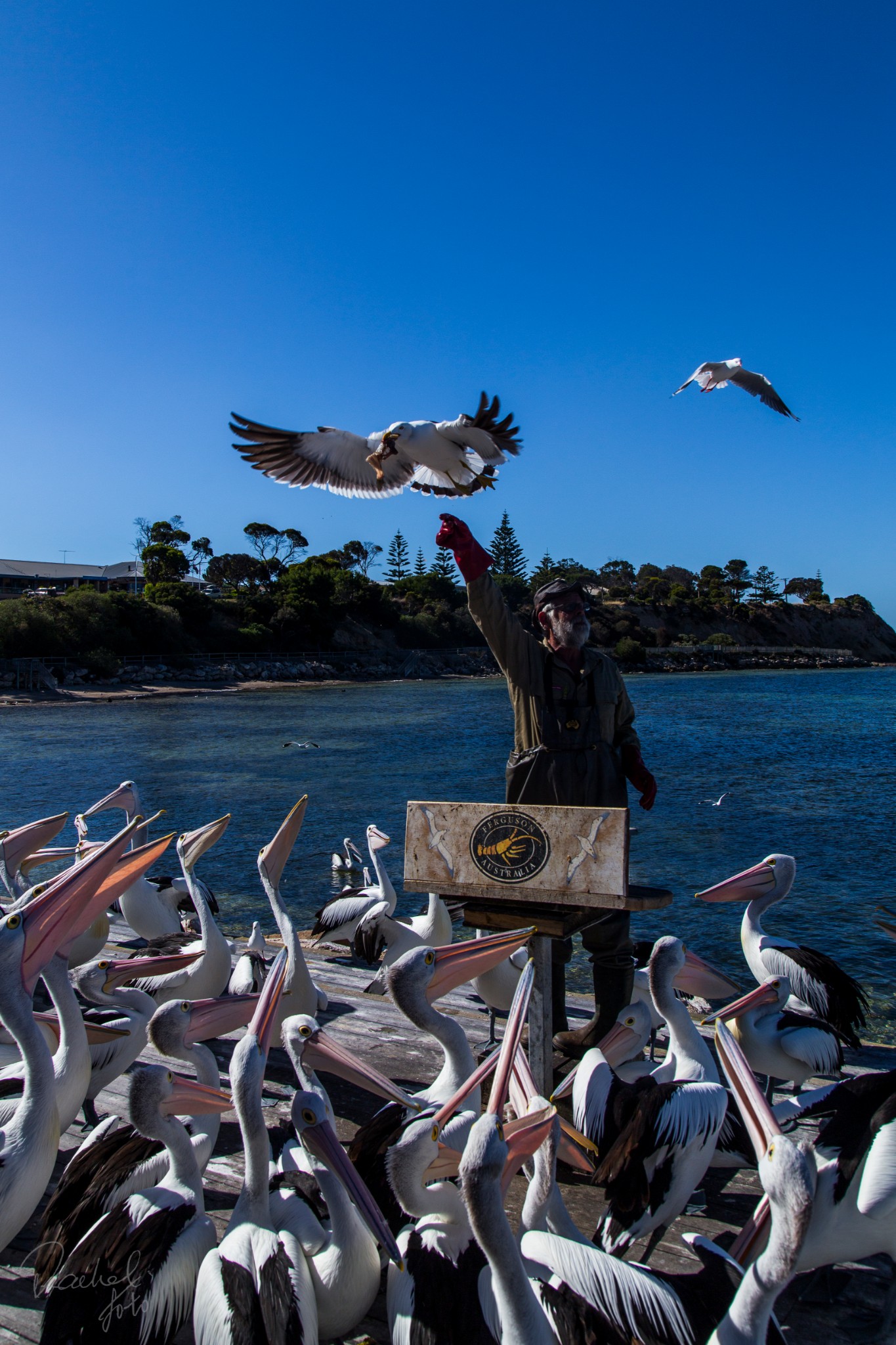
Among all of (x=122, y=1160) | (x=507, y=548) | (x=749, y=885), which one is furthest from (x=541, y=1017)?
(x=507, y=548)

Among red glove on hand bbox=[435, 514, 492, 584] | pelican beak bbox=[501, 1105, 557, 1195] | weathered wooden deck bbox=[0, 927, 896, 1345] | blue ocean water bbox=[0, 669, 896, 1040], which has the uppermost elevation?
red glove on hand bbox=[435, 514, 492, 584]

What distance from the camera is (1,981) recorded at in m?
2.42

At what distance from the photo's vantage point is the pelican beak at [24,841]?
208 inches

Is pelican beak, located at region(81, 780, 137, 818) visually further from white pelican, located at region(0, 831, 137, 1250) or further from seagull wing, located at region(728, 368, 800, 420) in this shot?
seagull wing, located at region(728, 368, 800, 420)

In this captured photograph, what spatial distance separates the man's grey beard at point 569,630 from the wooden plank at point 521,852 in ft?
3.24

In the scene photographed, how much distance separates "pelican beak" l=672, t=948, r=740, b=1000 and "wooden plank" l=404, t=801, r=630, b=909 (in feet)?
4.51

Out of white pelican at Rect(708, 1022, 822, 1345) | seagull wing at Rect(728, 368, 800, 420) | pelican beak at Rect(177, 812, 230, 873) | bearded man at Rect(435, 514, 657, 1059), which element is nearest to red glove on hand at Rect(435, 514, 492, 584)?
bearded man at Rect(435, 514, 657, 1059)

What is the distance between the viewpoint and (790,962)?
4340mm

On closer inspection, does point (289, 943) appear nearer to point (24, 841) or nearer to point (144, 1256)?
Result: point (144, 1256)

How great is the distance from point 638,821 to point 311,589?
50.1 meters

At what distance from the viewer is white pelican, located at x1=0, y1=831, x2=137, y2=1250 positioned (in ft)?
7.75

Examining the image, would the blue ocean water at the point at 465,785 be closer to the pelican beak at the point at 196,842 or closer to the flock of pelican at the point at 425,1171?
the pelican beak at the point at 196,842

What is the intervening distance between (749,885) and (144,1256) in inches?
140

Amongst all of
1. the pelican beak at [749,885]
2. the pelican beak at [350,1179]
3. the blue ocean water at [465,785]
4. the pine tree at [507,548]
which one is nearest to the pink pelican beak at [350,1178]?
the pelican beak at [350,1179]
